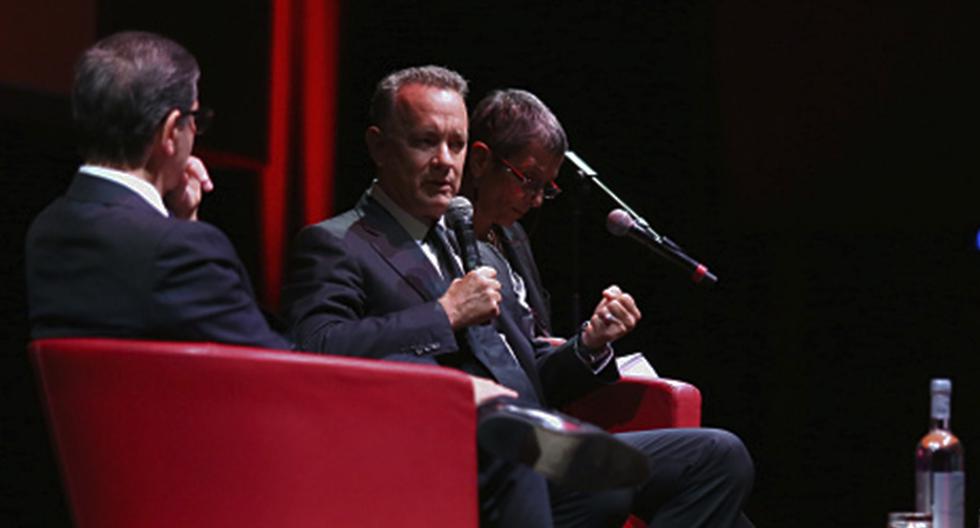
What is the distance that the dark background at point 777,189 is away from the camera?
3.89m

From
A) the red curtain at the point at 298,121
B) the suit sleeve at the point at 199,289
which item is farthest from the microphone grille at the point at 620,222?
the red curtain at the point at 298,121

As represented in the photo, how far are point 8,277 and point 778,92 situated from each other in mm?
2817

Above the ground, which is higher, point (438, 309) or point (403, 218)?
point (403, 218)

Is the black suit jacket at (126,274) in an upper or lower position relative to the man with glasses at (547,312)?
upper

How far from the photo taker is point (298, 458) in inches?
54.6

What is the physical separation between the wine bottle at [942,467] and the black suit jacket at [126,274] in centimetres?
127

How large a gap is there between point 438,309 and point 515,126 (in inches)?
36.4

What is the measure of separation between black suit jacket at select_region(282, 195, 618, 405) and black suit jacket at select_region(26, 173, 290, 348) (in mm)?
424

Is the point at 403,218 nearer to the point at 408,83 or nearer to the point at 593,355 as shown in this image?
the point at 408,83

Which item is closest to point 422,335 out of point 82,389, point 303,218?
point 82,389

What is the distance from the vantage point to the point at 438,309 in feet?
6.09

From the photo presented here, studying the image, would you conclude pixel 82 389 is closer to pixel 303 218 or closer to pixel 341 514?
pixel 341 514

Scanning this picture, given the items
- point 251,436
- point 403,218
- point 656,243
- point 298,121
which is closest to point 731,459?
point 656,243

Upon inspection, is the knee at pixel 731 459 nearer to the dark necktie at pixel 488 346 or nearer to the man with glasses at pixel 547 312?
the man with glasses at pixel 547 312
